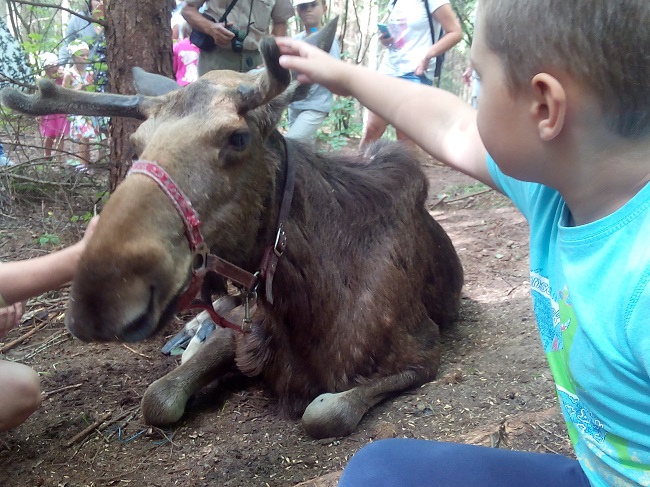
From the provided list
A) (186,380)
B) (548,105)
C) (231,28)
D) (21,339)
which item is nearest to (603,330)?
(548,105)

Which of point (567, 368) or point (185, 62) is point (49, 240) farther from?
point (567, 368)

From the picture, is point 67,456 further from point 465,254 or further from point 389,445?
point 465,254

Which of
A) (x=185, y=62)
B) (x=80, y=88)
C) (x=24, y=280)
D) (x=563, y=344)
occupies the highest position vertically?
(x=185, y=62)

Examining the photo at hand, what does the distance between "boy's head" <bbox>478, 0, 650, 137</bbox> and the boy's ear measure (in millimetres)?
29

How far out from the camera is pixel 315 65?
2.41 meters

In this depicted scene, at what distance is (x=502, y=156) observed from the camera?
5.14ft

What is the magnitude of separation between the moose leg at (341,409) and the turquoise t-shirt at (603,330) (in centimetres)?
153

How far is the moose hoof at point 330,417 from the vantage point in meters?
3.10

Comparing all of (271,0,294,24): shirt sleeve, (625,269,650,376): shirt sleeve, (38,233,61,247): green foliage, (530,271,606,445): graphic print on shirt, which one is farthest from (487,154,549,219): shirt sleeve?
(271,0,294,24): shirt sleeve

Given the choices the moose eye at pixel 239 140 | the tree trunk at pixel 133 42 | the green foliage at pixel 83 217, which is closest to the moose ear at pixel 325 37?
the moose eye at pixel 239 140

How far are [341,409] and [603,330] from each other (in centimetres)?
196

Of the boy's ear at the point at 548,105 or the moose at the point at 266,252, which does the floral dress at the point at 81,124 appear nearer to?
the moose at the point at 266,252

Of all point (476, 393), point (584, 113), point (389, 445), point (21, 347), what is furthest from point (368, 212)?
point (21, 347)

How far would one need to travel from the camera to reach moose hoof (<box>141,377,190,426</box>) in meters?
3.26
